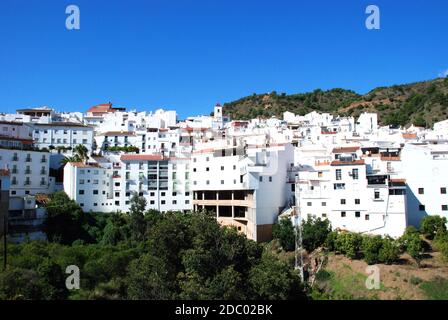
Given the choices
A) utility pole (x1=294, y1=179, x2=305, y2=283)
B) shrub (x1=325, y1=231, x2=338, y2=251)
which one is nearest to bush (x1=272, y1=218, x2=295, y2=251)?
utility pole (x1=294, y1=179, x2=305, y2=283)

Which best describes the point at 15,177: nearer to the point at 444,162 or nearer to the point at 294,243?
the point at 294,243

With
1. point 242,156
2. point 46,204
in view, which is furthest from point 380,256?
point 46,204

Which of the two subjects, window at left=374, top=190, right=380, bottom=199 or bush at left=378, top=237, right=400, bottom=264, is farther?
window at left=374, top=190, right=380, bottom=199

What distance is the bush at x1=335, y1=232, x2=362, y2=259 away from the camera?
29.7 metres

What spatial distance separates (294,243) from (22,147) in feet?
99.4

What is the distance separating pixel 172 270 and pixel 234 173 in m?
19.3

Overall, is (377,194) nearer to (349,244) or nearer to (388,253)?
(349,244)

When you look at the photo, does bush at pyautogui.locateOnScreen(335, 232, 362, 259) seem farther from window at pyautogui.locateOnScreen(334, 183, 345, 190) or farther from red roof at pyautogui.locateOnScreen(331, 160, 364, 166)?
red roof at pyautogui.locateOnScreen(331, 160, 364, 166)

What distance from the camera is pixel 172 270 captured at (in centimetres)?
2161

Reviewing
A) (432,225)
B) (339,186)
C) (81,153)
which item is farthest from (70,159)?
(432,225)

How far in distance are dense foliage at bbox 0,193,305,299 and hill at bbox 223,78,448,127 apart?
61787 mm

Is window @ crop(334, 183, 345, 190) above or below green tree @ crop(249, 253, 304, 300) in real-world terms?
above

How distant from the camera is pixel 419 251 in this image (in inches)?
1104

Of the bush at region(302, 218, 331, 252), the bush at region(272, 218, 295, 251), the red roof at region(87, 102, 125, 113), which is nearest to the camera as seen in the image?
the bush at region(302, 218, 331, 252)
